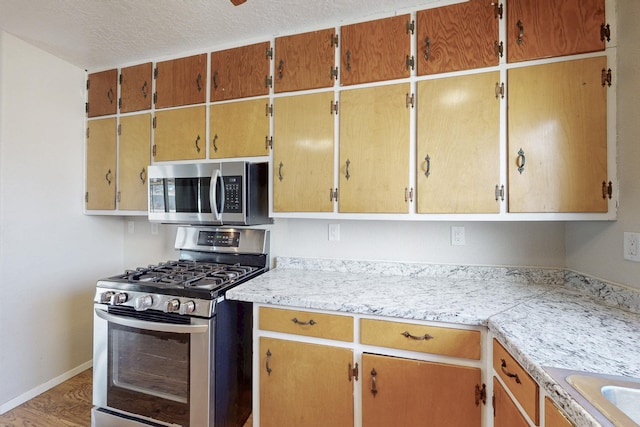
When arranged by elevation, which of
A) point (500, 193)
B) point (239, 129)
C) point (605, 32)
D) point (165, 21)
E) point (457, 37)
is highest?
point (165, 21)

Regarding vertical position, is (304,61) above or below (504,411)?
above

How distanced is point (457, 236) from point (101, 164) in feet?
8.96

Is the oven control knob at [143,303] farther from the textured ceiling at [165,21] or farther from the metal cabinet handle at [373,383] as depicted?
the textured ceiling at [165,21]

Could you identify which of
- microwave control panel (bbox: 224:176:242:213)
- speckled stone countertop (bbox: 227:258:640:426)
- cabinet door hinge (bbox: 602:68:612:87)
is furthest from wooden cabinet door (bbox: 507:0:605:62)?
microwave control panel (bbox: 224:176:242:213)

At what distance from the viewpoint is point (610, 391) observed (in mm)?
717

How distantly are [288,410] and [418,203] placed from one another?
4.25ft

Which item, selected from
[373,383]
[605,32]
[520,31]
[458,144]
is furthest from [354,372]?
[605,32]

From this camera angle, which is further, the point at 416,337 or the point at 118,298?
the point at 118,298

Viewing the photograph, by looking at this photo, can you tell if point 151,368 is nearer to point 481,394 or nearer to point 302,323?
point 302,323

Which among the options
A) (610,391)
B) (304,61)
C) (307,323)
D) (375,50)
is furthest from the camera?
(304,61)

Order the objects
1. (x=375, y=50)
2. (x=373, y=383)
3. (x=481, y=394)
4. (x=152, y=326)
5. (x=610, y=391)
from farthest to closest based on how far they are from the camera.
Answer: (x=375, y=50), (x=152, y=326), (x=373, y=383), (x=481, y=394), (x=610, y=391)

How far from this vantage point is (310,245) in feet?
6.94

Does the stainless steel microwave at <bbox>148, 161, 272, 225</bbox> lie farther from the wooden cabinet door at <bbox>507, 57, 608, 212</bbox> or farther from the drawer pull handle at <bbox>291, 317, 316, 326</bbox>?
the wooden cabinet door at <bbox>507, 57, 608, 212</bbox>

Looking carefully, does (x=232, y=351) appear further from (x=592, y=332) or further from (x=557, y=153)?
(x=557, y=153)
